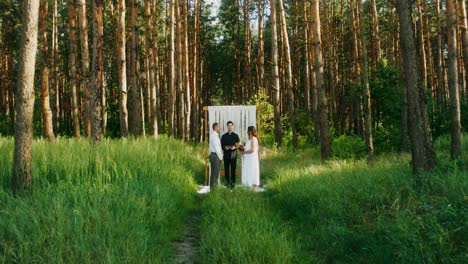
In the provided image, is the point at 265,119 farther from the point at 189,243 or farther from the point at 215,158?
the point at 189,243

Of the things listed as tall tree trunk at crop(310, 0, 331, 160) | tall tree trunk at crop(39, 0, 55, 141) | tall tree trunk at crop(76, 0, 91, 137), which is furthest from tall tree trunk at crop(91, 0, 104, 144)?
tall tree trunk at crop(310, 0, 331, 160)

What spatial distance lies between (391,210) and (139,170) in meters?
4.87

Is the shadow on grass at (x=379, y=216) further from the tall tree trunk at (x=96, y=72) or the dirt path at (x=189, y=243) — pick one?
the tall tree trunk at (x=96, y=72)

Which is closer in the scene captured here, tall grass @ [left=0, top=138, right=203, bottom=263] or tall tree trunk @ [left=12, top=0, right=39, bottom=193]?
tall grass @ [left=0, top=138, right=203, bottom=263]

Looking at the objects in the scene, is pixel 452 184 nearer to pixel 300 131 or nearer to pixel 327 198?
pixel 327 198

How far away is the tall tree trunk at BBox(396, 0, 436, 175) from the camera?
6.97 metres

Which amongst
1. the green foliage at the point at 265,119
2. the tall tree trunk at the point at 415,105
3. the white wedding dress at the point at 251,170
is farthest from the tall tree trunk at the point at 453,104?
the green foliage at the point at 265,119

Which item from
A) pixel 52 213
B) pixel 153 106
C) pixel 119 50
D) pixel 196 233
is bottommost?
pixel 196 233

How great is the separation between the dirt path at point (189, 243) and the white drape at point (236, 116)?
6412mm

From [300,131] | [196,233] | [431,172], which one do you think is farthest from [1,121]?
[431,172]

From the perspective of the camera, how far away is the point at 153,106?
57.3 ft

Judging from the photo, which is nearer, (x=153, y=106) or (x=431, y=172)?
(x=431, y=172)

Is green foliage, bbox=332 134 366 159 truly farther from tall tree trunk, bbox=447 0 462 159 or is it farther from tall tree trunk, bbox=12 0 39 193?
tall tree trunk, bbox=12 0 39 193

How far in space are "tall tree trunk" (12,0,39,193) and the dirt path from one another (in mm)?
2334
